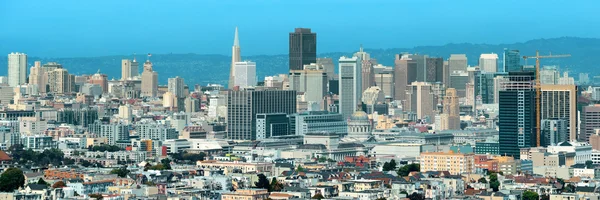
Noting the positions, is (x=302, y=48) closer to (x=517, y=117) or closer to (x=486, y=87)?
(x=486, y=87)

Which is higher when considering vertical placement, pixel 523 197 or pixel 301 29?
pixel 301 29

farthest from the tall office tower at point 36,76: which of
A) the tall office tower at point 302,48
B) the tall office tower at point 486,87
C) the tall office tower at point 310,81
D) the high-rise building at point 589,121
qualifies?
the high-rise building at point 589,121

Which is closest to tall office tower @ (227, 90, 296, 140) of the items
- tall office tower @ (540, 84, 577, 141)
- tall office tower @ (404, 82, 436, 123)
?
tall office tower @ (540, 84, 577, 141)

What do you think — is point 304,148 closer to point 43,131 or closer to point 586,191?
point 43,131

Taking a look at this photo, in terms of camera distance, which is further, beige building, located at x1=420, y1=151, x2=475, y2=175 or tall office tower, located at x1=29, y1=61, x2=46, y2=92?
tall office tower, located at x1=29, y1=61, x2=46, y2=92

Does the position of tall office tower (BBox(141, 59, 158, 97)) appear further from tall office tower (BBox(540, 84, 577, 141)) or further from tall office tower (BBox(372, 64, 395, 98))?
tall office tower (BBox(540, 84, 577, 141))

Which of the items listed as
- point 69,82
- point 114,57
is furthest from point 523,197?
point 114,57

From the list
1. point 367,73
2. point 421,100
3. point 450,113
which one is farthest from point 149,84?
point 450,113
